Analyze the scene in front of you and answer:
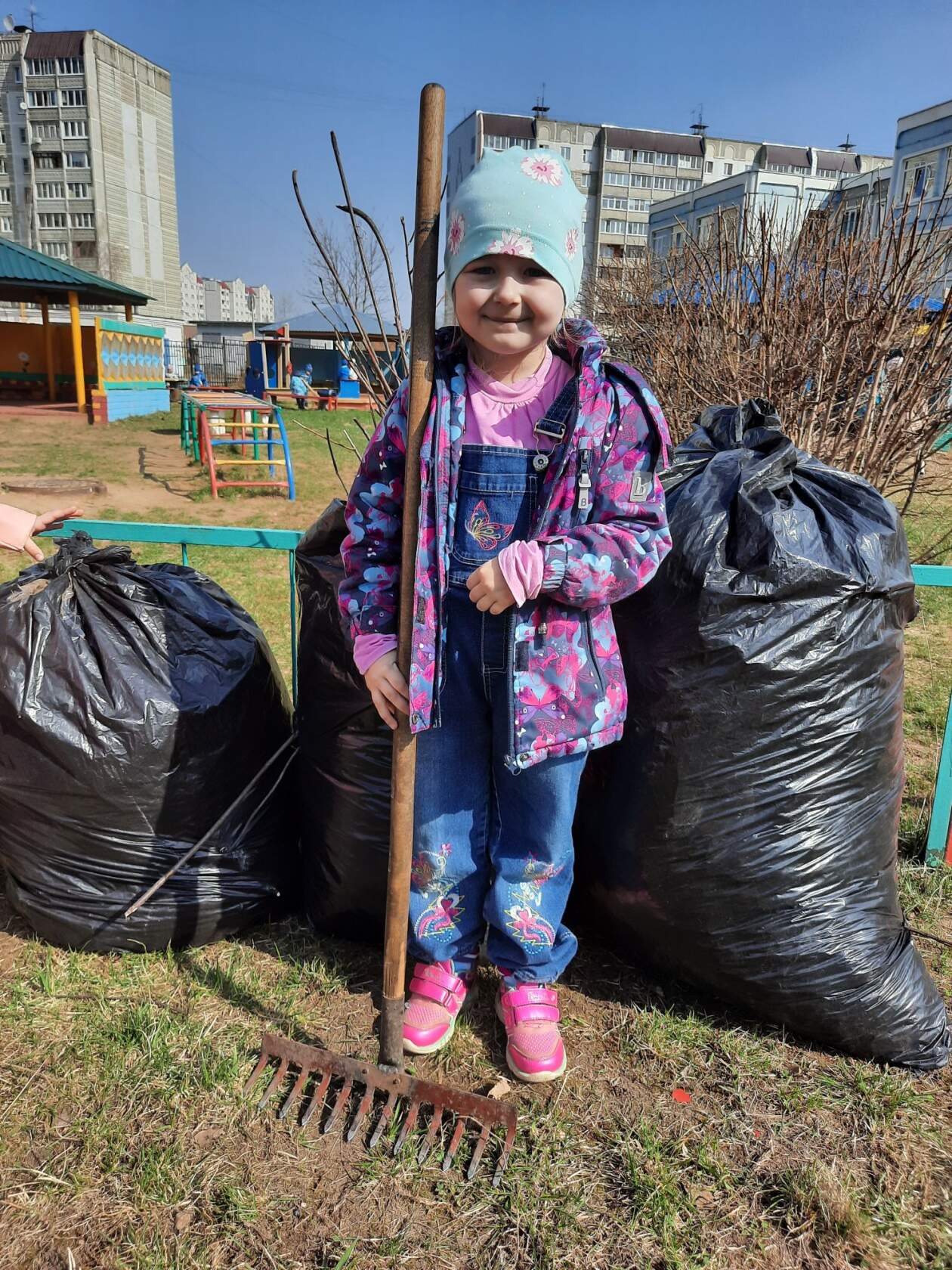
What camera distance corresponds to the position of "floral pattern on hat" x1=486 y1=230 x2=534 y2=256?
4.10ft

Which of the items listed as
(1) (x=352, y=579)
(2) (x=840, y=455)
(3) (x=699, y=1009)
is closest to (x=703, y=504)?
(1) (x=352, y=579)

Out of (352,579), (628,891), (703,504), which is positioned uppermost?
(703,504)

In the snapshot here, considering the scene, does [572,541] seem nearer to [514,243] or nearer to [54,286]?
[514,243]

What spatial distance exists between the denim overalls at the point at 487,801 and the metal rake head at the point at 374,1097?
0.85 feet

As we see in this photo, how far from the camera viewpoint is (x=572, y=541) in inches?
50.3

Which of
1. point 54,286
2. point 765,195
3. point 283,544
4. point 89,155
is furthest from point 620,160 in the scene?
point 283,544

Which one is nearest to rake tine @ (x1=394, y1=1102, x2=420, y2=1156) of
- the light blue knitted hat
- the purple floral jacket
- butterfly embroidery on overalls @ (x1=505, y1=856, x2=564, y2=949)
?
butterfly embroidery on overalls @ (x1=505, y1=856, x2=564, y2=949)

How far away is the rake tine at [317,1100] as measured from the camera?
1423mm

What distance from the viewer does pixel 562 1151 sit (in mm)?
1396

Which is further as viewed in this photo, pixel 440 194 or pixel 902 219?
pixel 902 219

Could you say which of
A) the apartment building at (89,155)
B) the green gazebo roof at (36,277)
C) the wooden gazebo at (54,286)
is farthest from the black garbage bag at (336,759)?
the apartment building at (89,155)

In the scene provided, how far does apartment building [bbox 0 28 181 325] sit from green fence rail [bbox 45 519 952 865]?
48420 mm

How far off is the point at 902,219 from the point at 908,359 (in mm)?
446

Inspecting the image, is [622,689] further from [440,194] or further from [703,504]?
[440,194]
